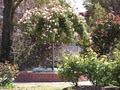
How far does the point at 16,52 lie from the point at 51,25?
7267mm

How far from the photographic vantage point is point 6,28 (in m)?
17.4

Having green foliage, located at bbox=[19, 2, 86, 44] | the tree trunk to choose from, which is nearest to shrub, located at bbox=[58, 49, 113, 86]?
green foliage, located at bbox=[19, 2, 86, 44]

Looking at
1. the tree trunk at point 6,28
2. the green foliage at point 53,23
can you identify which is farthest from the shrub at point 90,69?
the tree trunk at point 6,28

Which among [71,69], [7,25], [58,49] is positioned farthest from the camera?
[58,49]

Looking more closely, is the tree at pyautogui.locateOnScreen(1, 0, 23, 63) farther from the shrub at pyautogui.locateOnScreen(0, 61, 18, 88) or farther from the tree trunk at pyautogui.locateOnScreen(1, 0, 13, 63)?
the shrub at pyautogui.locateOnScreen(0, 61, 18, 88)

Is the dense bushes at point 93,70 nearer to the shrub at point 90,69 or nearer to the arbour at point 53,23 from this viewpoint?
the shrub at point 90,69

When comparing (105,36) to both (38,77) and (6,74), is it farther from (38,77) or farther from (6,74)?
(6,74)

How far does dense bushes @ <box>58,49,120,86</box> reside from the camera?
11.3m

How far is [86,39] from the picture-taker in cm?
1703

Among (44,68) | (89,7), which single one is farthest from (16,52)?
(89,7)

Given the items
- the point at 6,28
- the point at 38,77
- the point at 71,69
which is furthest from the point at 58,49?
the point at 71,69

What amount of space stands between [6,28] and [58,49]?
6.28 m

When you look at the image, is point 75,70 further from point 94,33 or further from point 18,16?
point 18,16

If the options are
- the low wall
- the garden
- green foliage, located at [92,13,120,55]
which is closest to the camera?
the garden
